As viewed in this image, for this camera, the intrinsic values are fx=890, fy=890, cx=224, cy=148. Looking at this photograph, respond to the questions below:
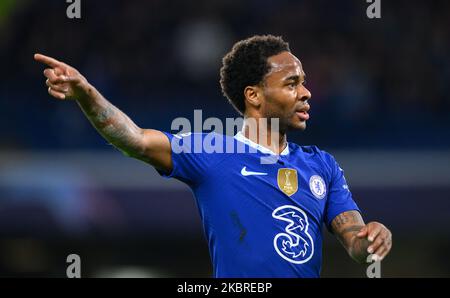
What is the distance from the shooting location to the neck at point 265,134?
5.83 metres

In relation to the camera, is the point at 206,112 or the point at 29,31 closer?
the point at 206,112

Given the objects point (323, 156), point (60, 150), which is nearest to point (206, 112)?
point (60, 150)

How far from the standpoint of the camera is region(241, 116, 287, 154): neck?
583 cm

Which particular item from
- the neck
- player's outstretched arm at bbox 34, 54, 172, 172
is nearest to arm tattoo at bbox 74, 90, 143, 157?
player's outstretched arm at bbox 34, 54, 172, 172

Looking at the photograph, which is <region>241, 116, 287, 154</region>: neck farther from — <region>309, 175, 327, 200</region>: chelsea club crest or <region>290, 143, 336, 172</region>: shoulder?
<region>309, 175, 327, 200</region>: chelsea club crest

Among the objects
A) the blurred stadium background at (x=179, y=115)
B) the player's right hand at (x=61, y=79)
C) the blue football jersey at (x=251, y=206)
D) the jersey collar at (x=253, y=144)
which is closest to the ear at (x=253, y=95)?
the jersey collar at (x=253, y=144)

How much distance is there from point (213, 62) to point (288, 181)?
798 centimetres

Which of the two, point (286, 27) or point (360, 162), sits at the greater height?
point (286, 27)

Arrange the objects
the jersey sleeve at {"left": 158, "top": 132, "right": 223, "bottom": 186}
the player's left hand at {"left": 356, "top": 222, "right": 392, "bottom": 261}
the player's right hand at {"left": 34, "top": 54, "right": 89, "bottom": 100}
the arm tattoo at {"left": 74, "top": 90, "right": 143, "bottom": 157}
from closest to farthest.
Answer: the player's right hand at {"left": 34, "top": 54, "right": 89, "bottom": 100}
the arm tattoo at {"left": 74, "top": 90, "right": 143, "bottom": 157}
the player's left hand at {"left": 356, "top": 222, "right": 392, "bottom": 261}
the jersey sleeve at {"left": 158, "top": 132, "right": 223, "bottom": 186}

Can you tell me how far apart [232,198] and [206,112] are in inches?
268

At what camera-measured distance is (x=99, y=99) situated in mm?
4980

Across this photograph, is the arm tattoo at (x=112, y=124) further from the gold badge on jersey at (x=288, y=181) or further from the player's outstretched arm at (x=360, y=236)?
the player's outstretched arm at (x=360, y=236)
